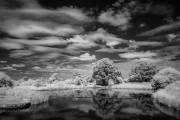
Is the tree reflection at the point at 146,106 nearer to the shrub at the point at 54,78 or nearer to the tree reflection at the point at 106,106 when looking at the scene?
the tree reflection at the point at 106,106

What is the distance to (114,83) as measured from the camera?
9294 centimetres

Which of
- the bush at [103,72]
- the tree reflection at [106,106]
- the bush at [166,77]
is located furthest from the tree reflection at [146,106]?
the bush at [103,72]

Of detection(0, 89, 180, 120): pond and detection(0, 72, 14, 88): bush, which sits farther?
detection(0, 72, 14, 88): bush

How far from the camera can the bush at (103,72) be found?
83500 millimetres

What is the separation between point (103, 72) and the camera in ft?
274

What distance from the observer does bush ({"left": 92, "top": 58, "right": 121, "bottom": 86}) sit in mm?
83500

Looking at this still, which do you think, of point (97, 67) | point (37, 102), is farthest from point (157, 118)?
point (97, 67)

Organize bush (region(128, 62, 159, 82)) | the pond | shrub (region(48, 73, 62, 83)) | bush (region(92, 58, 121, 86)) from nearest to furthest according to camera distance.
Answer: the pond
bush (region(92, 58, 121, 86))
bush (region(128, 62, 159, 82))
shrub (region(48, 73, 62, 83))

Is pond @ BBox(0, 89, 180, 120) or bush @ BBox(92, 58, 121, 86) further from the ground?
bush @ BBox(92, 58, 121, 86)

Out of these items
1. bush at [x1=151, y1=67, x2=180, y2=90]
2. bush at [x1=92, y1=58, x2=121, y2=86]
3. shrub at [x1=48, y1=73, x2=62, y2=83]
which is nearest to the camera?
bush at [x1=151, y1=67, x2=180, y2=90]

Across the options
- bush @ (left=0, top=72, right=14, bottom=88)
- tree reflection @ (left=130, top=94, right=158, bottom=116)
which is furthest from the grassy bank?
bush @ (left=0, top=72, right=14, bottom=88)

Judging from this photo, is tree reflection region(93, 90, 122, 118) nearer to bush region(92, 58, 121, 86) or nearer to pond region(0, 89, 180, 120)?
pond region(0, 89, 180, 120)

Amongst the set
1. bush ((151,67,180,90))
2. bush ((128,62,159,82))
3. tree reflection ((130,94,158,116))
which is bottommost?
tree reflection ((130,94,158,116))

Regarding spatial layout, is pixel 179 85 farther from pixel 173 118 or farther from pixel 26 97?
pixel 26 97
